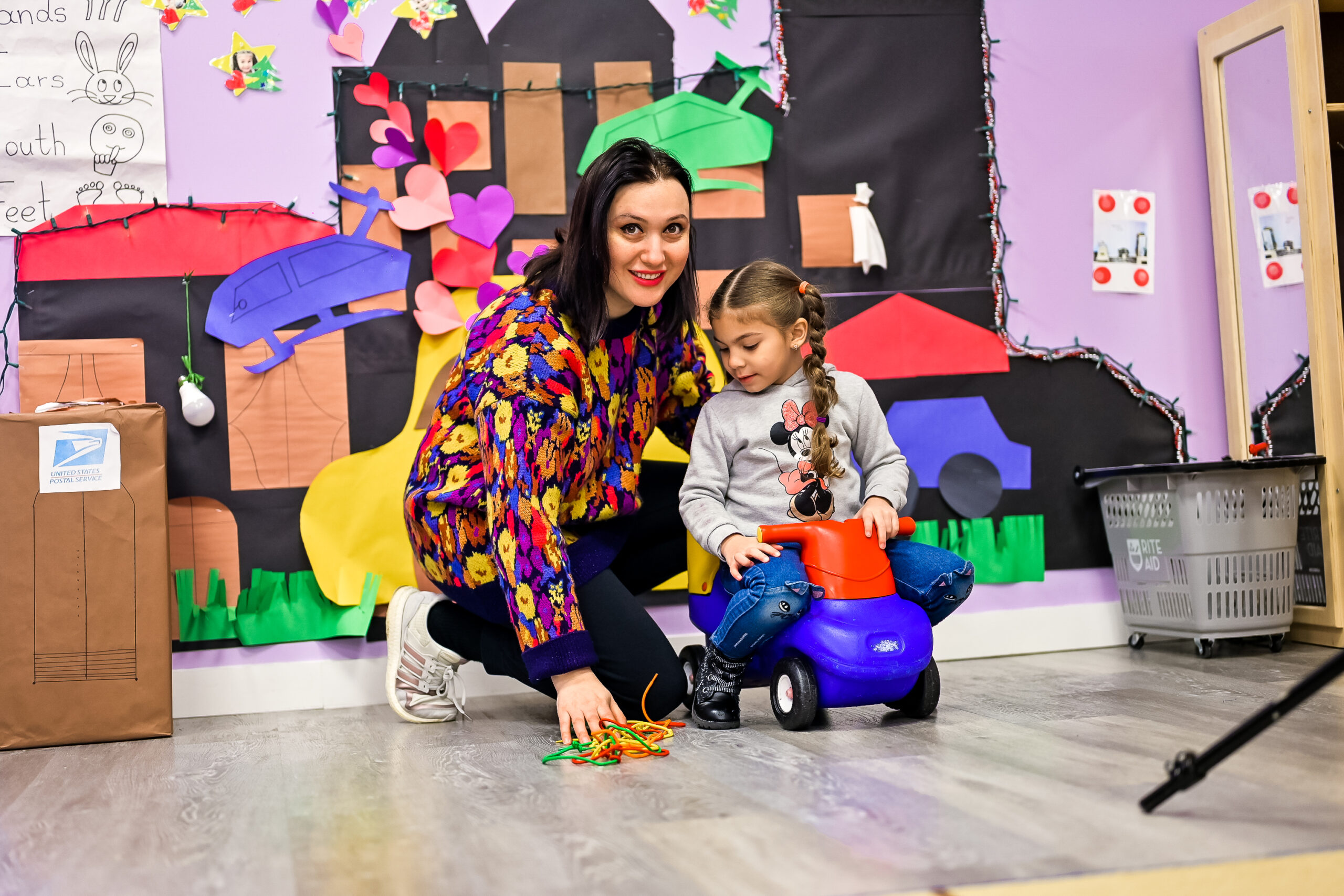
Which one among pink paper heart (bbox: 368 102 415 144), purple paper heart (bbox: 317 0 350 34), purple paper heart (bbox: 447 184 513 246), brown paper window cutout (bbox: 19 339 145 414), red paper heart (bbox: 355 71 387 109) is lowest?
brown paper window cutout (bbox: 19 339 145 414)

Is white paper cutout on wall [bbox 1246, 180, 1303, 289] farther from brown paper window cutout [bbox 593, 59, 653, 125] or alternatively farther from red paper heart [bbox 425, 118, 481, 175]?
red paper heart [bbox 425, 118, 481, 175]

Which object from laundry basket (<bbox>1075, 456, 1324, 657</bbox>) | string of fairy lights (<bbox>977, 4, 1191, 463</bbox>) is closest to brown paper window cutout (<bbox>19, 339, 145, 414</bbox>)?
string of fairy lights (<bbox>977, 4, 1191, 463</bbox>)

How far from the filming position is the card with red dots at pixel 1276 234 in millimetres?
2416

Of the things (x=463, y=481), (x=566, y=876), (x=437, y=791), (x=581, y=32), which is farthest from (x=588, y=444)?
(x=581, y=32)

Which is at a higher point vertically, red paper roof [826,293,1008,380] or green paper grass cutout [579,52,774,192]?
green paper grass cutout [579,52,774,192]

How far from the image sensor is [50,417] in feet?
6.48

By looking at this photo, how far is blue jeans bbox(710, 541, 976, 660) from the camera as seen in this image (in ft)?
5.46

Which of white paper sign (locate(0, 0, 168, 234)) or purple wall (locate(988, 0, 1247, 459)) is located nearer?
white paper sign (locate(0, 0, 168, 234))

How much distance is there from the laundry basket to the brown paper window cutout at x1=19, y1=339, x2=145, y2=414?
7.03ft

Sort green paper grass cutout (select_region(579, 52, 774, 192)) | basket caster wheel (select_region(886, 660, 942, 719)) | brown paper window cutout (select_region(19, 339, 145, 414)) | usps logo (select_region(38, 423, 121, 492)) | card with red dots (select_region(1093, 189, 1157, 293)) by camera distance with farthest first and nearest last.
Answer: card with red dots (select_region(1093, 189, 1157, 293)), green paper grass cutout (select_region(579, 52, 774, 192)), brown paper window cutout (select_region(19, 339, 145, 414)), usps logo (select_region(38, 423, 121, 492)), basket caster wheel (select_region(886, 660, 942, 719))

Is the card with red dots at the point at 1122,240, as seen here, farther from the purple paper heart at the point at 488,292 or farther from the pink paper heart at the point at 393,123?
the pink paper heart at the point at 393,123

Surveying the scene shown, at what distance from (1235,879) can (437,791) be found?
3.03ft

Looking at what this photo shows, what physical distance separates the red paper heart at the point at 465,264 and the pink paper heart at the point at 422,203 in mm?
65

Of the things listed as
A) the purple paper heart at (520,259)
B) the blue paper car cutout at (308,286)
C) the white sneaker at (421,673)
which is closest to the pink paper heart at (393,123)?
the blue paper car cutout at (308,286)
